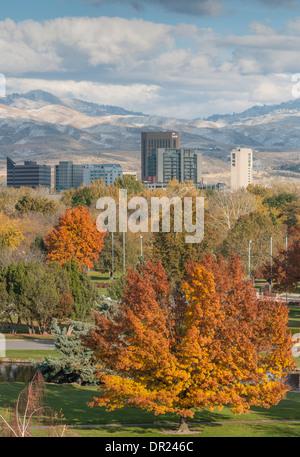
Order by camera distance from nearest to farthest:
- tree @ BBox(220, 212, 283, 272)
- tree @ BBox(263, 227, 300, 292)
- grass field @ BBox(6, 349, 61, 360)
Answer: grass field @ BBox(6, 349, 61, 360) → tree @ BBox(263, 227, 300, 292) → tree @ BBox(220, 212, 283, 272)

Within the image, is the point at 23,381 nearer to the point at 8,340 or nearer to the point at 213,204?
the point at 8,340

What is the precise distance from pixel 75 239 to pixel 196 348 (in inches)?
2450

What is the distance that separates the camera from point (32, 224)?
344 ft

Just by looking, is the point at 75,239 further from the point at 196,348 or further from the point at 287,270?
the point at 196,348

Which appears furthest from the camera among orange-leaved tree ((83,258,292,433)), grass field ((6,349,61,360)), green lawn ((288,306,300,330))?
green lawn ((288,306,300,330))

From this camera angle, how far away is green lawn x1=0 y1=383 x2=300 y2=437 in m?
27.7

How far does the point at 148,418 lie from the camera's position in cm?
3050

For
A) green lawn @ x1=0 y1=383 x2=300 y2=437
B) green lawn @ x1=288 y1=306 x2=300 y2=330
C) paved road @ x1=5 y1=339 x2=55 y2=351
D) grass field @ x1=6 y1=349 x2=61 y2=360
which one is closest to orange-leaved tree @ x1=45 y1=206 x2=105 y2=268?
green lawn @ x1=288 y1=306 x2=300 y2=330

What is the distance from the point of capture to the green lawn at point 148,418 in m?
27.7

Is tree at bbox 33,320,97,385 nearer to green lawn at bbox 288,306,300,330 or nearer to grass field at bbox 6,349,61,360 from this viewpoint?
grass field at bbox 6,349,61,360

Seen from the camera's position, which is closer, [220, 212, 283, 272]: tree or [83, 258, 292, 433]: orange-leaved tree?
[83, 258, 292, 433]: orange-leaved tree

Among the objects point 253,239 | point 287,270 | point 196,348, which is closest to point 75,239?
point 253,239

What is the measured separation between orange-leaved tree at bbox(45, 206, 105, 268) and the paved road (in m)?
29.4

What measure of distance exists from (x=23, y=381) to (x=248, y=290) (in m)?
18.4
